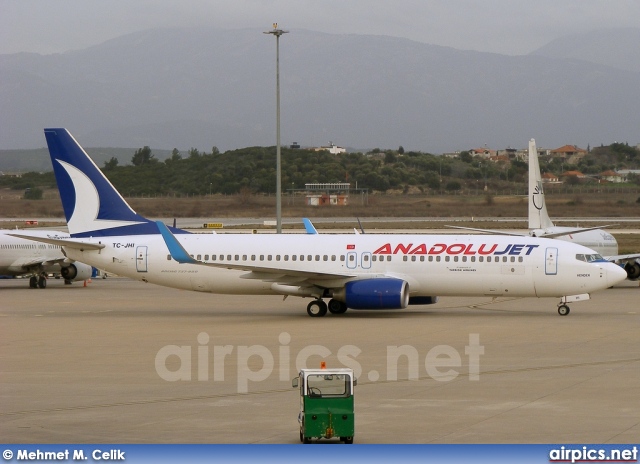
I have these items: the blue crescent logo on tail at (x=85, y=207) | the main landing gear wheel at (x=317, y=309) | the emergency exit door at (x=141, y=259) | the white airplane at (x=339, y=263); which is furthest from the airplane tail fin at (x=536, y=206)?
the emergency exit door at (x=141, y=259)

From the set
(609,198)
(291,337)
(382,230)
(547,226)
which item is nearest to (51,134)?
(291,337)

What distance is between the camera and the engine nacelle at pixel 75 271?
50844mm

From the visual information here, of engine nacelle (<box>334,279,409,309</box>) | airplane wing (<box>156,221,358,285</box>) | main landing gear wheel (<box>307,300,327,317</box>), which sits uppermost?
airplane wing (<box>156,221,358,285</box>)

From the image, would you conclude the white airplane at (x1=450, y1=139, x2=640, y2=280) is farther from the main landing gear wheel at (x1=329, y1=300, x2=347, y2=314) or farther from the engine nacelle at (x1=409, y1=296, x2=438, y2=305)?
the main landing gear wheel at (x1=329, y1=300, x2=347, y2=314)

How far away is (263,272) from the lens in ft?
117

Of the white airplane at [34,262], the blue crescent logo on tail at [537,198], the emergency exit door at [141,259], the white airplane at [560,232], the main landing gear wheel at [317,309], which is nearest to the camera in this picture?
the main landing gear wheel at [317,309]

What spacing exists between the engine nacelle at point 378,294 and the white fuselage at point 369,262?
0.81m

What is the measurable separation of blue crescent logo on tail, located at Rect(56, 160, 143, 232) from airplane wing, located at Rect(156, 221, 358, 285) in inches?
141

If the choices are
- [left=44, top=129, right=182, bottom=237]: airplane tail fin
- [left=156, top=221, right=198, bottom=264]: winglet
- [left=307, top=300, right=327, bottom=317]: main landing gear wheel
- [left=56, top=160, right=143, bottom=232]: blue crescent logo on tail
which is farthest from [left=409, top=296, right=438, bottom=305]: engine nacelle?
[left=56, top=160, right=143, bottom=232]: blue crescent logo on tail

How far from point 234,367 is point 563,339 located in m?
9.79

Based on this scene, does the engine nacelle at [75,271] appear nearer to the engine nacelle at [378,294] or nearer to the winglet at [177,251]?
the winglet at [177,251]

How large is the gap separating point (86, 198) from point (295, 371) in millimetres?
17998

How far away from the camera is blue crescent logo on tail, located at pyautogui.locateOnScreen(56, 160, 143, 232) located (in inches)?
1539

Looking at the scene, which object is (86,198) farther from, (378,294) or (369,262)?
(378,294)
